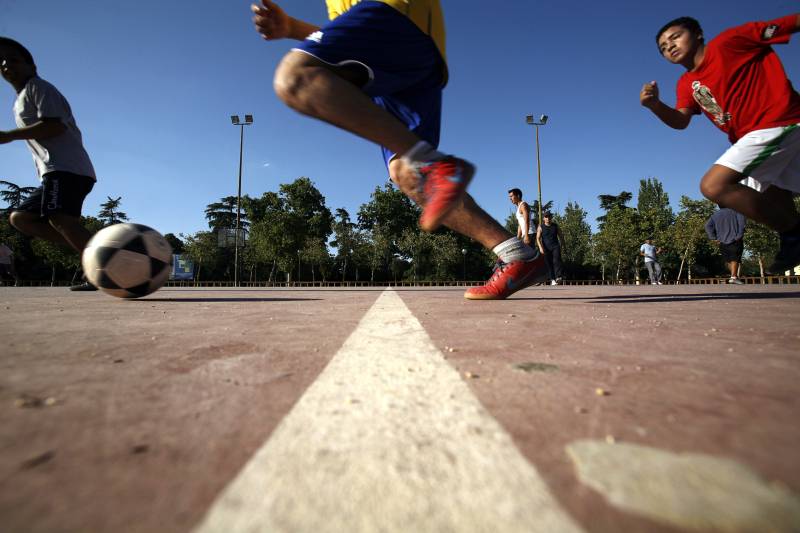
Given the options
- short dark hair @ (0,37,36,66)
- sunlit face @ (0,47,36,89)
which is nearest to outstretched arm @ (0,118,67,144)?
sunlit face @ (0,47,36,89)

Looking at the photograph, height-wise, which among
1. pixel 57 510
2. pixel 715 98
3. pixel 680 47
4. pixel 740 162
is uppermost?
pixel 680 47

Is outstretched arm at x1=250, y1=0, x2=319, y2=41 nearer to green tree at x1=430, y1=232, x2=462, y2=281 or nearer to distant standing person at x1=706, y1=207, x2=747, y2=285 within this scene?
distant standing person at x1=706, y1=207, x2=747, y2=285

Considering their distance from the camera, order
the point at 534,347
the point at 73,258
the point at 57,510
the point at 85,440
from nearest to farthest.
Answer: the point at 57,510, the point at 85,440, the point at 534,347, the point at 73,258

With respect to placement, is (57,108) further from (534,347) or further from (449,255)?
(449,255)

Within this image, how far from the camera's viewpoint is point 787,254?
124 inches

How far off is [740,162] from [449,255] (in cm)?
3873

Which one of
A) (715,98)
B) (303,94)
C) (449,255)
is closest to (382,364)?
(303,94)

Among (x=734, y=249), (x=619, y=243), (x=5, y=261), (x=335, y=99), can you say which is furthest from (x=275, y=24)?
(x=619, y=243)

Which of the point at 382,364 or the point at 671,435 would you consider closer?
the point at 671,435

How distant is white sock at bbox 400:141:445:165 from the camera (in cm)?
216

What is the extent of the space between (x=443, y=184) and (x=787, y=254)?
3161 mm

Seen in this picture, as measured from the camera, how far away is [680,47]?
125 inches

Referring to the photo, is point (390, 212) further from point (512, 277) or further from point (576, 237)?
point (512, 277)

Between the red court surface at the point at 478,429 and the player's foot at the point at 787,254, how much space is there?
8.75 ft
